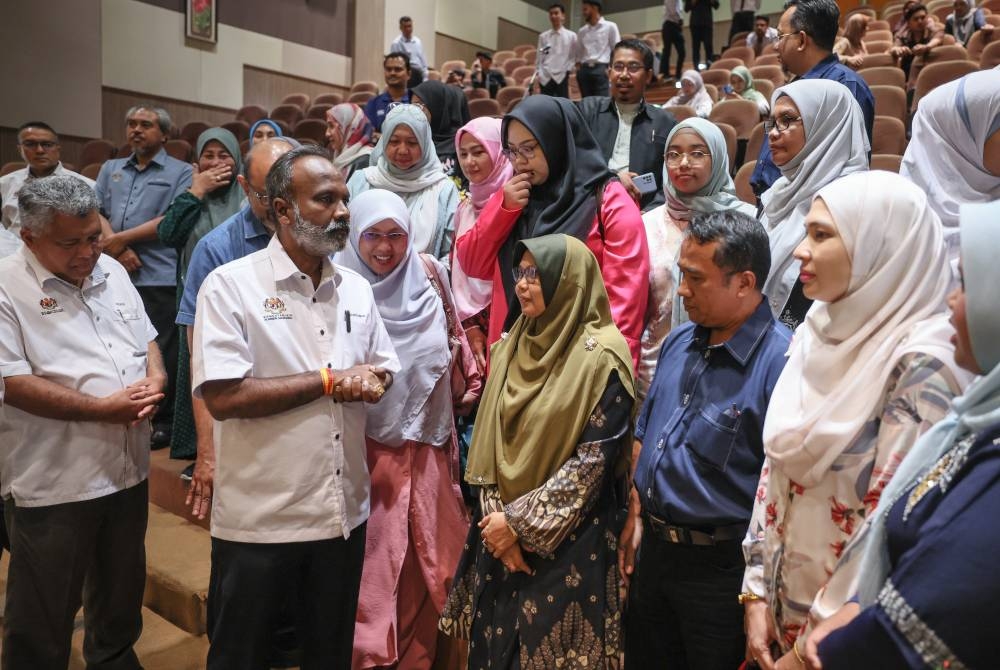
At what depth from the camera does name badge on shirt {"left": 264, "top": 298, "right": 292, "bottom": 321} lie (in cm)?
181

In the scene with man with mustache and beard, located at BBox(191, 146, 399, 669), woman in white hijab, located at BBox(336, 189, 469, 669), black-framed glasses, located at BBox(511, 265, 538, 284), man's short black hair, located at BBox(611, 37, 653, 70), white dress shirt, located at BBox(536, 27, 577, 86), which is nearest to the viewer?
man with mustache and beard, located at BBox(191, 146, 399, 669)

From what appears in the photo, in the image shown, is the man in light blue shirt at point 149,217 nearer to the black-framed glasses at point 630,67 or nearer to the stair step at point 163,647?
the stair step at point 163,647

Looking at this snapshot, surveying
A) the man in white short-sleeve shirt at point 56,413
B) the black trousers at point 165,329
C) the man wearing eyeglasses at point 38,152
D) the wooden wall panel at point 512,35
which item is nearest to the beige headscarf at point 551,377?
the man in white short-sleeve shirt at point 56,413

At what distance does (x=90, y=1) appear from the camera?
28.1 ft

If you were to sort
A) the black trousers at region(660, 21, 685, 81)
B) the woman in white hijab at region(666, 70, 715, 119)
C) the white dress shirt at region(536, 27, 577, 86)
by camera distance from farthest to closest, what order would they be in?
the black trousers at region(660, 21, 685, 81)
the white dress shirt at region(536, 27, 577, 86)
the woman in white hijab at region(666, 70, 715, 119)

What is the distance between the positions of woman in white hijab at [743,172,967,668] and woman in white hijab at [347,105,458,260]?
169 cm

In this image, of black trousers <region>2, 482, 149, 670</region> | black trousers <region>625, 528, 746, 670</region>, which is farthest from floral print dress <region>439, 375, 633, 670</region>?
black trousers <region>2, 482, 149, 670</region>

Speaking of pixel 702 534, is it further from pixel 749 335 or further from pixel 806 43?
pixel 806 43

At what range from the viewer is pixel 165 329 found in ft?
11.6

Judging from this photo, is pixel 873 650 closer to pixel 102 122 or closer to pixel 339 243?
pixel 339 243

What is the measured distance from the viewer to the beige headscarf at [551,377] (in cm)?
180

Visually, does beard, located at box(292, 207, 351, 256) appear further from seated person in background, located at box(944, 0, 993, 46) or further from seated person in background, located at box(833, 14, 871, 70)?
seated person in background, located at box(944, 0, 993, 46)

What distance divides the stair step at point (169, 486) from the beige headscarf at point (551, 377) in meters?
1.73

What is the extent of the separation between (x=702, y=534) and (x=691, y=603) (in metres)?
0.15
